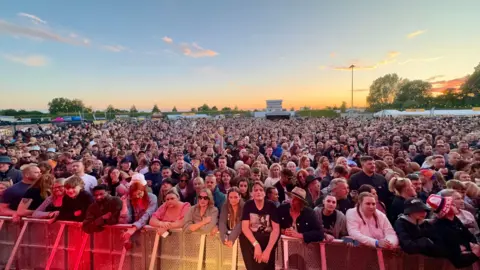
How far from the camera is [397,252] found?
116 inches

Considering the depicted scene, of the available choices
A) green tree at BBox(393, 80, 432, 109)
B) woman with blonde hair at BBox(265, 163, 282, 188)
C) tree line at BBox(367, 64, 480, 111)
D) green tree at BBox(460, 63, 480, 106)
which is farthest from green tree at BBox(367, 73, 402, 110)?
woman with blonde hair at BBox(265, 163, 282, 188)

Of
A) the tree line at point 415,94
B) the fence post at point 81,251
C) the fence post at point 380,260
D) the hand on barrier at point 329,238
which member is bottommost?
the fence post at point 81,251

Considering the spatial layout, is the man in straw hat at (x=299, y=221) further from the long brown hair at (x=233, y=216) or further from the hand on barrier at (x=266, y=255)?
the long brown hair at (x=233, y=216)

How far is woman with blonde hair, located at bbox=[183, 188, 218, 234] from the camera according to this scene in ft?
11.4

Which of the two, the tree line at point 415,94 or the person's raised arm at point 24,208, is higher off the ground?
the tree line at point 415,94

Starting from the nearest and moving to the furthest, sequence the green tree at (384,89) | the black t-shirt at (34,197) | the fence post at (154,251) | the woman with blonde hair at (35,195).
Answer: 1. the fence post at (154,251)
2. the woman with blonde hair at (35,195)
3. the black t-shirt at (34,197)
4. the green tree at (384,89)

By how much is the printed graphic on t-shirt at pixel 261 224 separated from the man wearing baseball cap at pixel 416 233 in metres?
1.45

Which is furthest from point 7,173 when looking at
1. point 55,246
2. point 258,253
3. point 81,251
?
point 258,253

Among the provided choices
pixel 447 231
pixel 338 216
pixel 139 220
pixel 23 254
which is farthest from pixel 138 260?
pixel 447 231

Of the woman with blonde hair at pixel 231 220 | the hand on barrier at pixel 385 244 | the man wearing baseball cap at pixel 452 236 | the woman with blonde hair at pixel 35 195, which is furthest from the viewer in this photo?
the woman with blonde hair at pixel 35 195

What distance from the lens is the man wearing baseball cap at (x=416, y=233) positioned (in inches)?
110

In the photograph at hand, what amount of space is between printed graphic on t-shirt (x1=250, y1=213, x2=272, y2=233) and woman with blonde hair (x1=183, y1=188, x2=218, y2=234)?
0.56 metres

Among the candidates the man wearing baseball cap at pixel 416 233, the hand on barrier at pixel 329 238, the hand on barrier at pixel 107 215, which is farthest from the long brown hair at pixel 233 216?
the man wearing baseball cap at pixel 416 233

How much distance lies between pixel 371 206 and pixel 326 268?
0.90 metres
